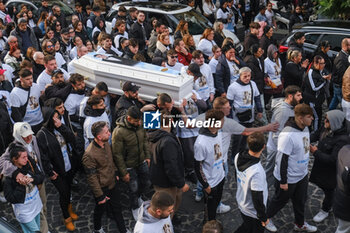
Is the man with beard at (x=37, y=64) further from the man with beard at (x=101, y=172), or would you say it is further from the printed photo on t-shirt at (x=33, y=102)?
the man with beard at (x=101, y=172)

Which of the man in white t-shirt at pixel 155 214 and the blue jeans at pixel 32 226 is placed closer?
the man in white t-shirt at pixel 155 214

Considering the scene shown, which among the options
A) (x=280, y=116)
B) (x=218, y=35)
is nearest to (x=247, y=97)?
(x=280, y=116)

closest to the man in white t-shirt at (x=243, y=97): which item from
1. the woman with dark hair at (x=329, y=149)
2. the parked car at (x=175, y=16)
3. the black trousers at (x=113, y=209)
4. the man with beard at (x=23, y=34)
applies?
the woman with dark hair at (x=329, y=149)

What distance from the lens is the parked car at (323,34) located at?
930 cm

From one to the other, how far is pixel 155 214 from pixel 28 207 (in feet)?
5.65

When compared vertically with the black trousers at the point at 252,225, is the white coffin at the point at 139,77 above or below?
above

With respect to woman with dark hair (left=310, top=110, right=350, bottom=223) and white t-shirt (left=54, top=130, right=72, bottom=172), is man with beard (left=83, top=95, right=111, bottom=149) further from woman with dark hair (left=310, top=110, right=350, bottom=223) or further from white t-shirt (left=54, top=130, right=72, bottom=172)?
woman with dark hair (left=310, top=110, right=350, bottom=223)

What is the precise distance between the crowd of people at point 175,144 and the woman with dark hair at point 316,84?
20mm

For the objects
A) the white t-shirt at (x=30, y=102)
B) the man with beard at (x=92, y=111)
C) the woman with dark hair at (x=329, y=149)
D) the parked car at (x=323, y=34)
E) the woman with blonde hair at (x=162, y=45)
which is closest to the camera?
the woman with dark hair at (x=329, y=149)

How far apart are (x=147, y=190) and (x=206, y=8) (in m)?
8.78

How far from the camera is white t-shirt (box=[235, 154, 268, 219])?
455 centimetres

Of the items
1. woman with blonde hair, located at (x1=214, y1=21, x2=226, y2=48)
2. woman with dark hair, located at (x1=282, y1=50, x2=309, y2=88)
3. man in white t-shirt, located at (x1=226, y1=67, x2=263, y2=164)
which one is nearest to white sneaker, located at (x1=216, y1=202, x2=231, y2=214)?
man in white t-shirt, located at (x1=226, y1=67, x2=263, y2=164)

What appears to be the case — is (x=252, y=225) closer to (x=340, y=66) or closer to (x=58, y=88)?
(x=58, y=88)

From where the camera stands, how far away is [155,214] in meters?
4.06
